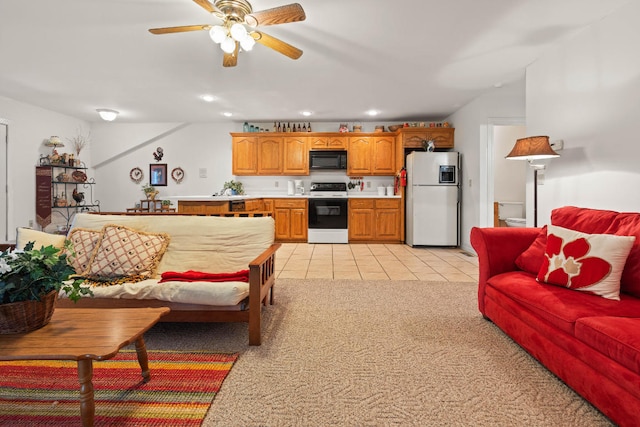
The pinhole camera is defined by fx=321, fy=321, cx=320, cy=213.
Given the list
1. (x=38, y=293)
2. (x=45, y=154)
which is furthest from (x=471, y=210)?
(x=45, y=154)

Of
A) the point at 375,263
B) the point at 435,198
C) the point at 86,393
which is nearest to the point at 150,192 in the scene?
the point at 375,263

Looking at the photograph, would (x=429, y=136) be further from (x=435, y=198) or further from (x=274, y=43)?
(x=274, y=43)

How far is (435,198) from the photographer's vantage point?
18.2 feet

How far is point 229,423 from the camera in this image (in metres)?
1.30

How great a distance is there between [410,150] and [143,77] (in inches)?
175

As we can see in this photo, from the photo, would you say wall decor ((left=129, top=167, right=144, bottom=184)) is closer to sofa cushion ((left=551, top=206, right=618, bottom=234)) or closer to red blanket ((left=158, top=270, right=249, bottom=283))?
red blanket ((left=158, top=270, right=249, bottom=283))

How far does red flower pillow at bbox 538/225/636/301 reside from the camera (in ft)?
5.49

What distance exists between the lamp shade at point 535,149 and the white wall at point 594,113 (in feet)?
1.09

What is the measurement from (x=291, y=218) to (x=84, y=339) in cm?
486

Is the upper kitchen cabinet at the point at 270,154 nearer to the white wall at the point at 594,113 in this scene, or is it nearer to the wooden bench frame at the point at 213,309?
the white wall at the point at 594,113

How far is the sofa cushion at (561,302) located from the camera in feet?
4.95

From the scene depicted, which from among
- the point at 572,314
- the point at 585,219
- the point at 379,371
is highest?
the point at 585,219

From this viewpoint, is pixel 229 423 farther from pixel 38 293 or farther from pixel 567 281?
pixel 567 281

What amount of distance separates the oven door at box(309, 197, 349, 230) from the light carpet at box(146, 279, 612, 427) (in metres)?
3.33
